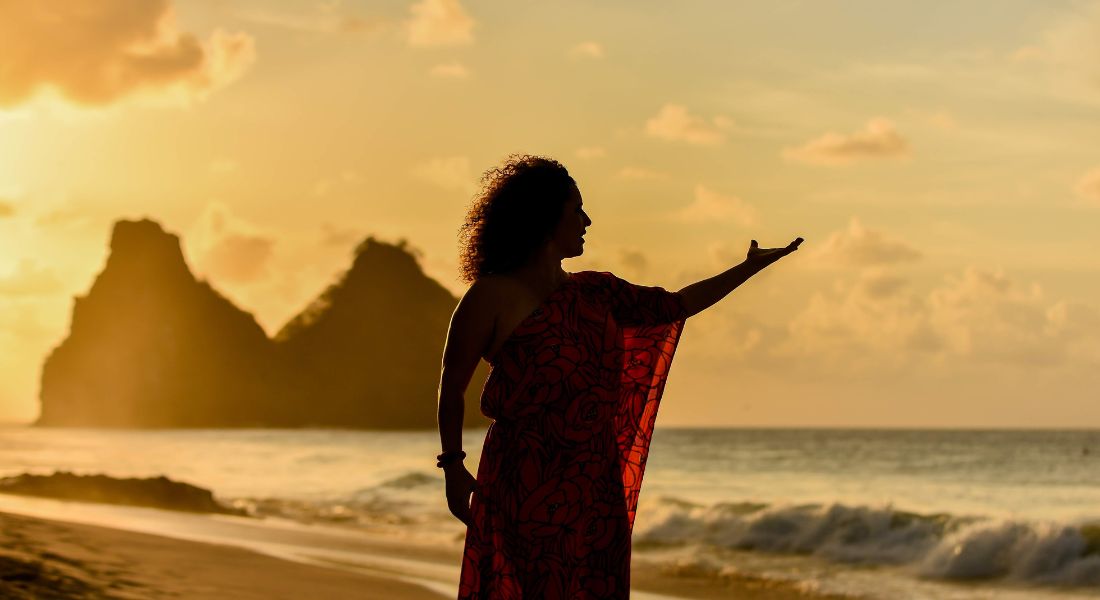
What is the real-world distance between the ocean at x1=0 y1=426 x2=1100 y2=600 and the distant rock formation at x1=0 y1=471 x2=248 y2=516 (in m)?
1.04

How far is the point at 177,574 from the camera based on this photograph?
29.3 ft

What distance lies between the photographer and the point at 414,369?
130000 mm

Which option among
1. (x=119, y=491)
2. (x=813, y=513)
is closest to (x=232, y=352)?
(x=119, y=491)

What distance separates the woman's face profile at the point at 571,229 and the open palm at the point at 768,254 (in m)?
0.57

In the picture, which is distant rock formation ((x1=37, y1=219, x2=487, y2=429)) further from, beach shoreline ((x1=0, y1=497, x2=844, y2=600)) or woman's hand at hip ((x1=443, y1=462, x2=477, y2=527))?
woman's hand at hip ((x1=443, y1=462, x2=477, y2=527))

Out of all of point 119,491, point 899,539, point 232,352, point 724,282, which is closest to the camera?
point 724,282

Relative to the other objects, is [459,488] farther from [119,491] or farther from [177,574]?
[119,491]

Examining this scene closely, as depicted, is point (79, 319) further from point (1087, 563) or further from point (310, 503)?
point (1087, 563)

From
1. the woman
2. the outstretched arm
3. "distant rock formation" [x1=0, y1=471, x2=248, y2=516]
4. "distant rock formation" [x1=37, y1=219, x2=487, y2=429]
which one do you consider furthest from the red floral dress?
"distant rock formation" [x1=37, y1=219, x2=487, y2=429]

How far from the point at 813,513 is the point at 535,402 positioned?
13580 millimetres

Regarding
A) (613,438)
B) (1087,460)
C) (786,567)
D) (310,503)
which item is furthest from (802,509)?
(1087,460)

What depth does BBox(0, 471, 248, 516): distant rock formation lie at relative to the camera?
1806 centimetres

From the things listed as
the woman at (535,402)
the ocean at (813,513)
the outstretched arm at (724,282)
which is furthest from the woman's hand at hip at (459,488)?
the ocean at (813,513)

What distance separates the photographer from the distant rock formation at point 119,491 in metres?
18.1
